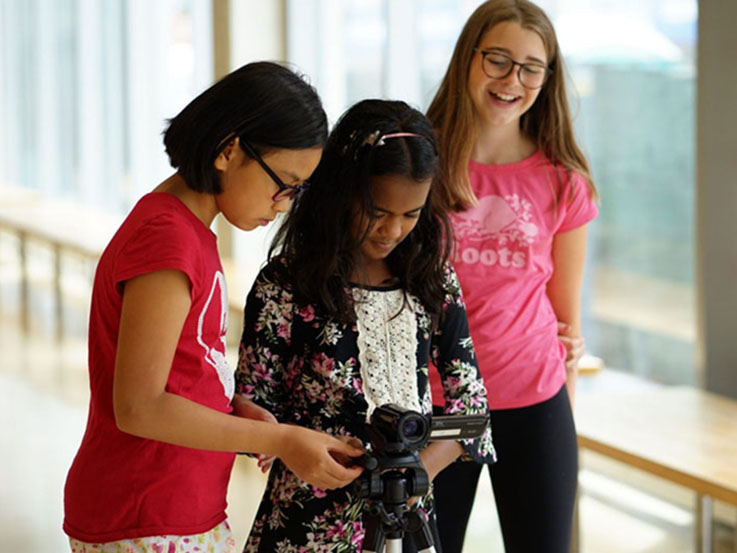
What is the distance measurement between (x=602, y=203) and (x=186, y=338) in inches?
141

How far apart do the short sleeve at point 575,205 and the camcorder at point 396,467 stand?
80 cm

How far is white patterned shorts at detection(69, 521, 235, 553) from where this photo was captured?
1.43 metres

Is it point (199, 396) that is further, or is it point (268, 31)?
point (268, 31)

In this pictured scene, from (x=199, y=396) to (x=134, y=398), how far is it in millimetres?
125

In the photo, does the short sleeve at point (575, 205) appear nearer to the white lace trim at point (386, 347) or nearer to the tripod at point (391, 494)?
the white lace trim at point (386, 347)

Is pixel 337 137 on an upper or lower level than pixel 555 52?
lower

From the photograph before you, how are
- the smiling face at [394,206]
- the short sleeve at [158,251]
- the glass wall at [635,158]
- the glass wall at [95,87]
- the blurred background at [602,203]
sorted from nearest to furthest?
the short sleeve at [158,251] → the smiling face at [394,206] → the blurred background at [602,203] → the glass wall at [635,158] → the glass wall at [95,87]

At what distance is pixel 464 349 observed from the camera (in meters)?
1.72

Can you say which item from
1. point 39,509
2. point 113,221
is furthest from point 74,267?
point 39,509

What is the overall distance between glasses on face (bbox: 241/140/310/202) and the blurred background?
1.00m

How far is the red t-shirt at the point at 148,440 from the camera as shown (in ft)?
4.55

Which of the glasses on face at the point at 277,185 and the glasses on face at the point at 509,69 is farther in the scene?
the glasses on face at the point at 509,69

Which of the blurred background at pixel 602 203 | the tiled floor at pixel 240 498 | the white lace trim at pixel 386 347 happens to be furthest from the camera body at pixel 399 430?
the tiled floor at pixel 240 498

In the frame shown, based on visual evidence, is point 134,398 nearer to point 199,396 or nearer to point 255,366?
point 199,396
